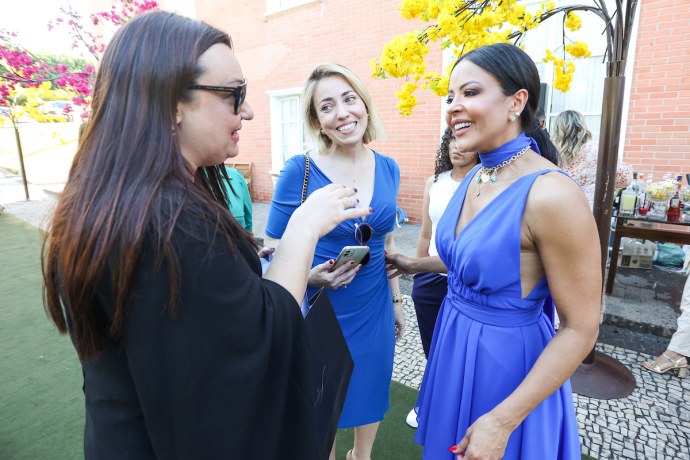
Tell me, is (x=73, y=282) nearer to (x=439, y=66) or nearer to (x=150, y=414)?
(x=150, y=414)

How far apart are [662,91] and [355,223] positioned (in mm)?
5452

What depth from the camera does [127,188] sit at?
882 millimetres

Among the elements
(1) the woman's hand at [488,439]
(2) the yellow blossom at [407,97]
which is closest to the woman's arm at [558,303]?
(1) the woman's hand at [488,439]

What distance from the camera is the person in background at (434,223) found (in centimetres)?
267

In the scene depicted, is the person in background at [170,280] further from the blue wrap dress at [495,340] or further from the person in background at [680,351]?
the person in background at [680,351]

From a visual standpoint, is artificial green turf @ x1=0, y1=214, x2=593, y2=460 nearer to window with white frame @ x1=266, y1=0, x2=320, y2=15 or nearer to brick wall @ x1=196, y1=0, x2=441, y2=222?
brick wall @ x1=196, y1=0, x2=441, y2=222

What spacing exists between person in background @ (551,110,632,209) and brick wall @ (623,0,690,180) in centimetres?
187

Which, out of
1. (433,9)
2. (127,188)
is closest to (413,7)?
(433,9)

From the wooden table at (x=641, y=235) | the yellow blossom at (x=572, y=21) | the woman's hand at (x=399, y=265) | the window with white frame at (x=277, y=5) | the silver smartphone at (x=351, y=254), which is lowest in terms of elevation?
the wooden table at (x=641, y=235)

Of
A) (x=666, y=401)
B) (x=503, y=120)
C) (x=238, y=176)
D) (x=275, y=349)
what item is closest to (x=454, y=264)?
(x=503, y=120)

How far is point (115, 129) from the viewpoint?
952 millimetres

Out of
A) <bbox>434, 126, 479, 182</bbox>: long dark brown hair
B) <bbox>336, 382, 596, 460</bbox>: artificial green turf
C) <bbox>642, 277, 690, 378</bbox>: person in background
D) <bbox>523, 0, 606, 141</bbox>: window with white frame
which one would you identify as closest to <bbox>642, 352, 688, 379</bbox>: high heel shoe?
<bbox>642, 277, 690, 378</bbox>: person in background

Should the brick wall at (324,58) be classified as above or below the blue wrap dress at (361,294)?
above

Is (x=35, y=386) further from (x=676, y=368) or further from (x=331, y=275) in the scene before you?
(x=676, y=368)
